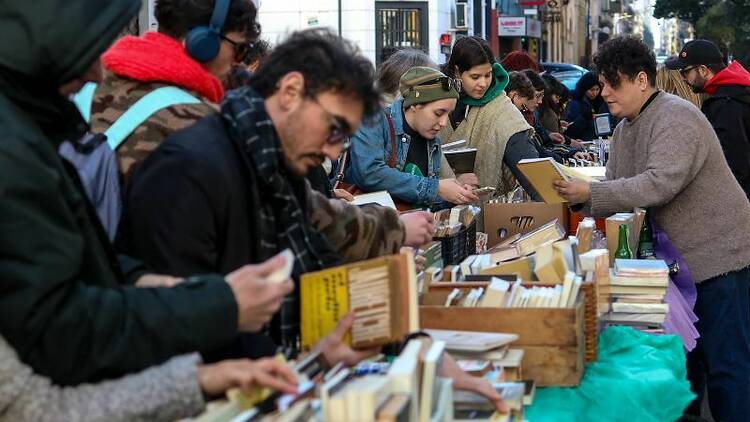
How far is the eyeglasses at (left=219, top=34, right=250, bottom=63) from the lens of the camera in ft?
10.0

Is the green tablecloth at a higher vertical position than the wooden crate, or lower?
lower

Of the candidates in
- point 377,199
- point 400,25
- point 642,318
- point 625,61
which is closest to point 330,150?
point 377,199

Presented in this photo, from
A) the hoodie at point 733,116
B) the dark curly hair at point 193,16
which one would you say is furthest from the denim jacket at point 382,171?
the hoodie at point 733,116

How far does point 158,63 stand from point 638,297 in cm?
195

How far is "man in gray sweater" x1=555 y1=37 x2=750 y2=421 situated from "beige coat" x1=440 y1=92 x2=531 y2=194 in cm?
106

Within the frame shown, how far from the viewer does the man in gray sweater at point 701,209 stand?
473cm

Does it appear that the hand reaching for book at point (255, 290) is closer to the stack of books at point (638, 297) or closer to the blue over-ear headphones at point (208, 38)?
the blue over-ear headphones at point (208, 38)

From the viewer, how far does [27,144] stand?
1.79m

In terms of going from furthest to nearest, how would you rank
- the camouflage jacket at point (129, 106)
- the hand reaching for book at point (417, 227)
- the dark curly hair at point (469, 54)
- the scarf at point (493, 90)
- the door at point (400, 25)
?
the door at point (400, 25) < the scarf at point (493, 90) < the dark curly hair at point (469, 54) < the hand reaching for book at point (417, 227) < the camouflage jacket at point (129, 106)

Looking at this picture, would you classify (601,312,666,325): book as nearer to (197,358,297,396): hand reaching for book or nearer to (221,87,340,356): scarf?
(221,87,340,356): scarf

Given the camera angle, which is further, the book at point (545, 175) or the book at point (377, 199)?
the book at point (545, 175)

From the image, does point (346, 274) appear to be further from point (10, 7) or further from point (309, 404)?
point (10, 7)

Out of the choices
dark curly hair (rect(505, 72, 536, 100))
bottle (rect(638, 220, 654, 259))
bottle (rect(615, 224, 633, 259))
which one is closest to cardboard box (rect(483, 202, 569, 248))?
bottle (rect(638, 220, 654, 259))

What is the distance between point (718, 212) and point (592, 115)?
29.4ft
